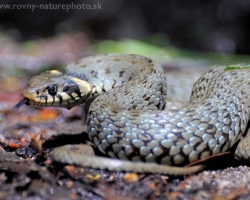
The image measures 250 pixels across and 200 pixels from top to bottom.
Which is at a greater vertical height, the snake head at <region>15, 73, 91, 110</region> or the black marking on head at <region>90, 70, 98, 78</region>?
the black marking on head at <region>90, 70, 98, 78</region>

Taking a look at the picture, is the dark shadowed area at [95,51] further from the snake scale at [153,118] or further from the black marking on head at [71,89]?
the black marking on head at [71,89]

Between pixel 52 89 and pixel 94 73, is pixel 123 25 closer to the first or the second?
pixel 94 73

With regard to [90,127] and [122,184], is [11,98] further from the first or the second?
[122,184]

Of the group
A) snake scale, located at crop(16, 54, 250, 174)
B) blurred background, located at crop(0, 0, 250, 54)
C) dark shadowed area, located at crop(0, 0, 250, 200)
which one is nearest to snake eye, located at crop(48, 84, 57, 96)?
snake scale, located at crop(16, 54, 250, 174)

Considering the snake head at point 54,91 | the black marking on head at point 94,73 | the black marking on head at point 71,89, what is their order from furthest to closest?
the black marking on head at point 94,73
the black marking on head at point 71,89
the snake head at point 54,91

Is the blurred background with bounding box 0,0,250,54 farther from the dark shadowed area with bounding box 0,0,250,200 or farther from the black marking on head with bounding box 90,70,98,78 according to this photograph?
the black marking on head with bounding box 90,70,98,78

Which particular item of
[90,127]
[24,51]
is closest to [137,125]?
[90,127]

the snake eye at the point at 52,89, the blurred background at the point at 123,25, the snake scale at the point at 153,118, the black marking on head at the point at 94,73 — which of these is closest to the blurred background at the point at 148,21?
the blurred background at the point at 123,25

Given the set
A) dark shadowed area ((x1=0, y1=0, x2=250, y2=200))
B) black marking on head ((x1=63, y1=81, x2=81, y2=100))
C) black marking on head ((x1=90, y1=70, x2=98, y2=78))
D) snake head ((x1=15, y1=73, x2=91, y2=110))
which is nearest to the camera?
dark shadowed area ((x1=0, y1=0, x2=250, y2=200))
